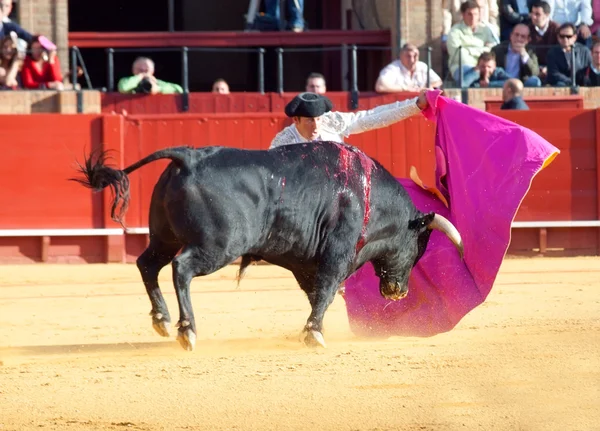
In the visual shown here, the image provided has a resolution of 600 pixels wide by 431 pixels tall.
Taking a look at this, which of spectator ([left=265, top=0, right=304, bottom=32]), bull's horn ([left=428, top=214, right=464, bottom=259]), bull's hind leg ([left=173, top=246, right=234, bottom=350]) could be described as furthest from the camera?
spectator ([left=265, top=0, right=304, bottom=32])

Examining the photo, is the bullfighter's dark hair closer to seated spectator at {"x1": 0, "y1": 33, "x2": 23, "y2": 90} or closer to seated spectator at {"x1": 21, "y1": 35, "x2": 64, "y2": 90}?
seated spectator at {"x1": 21, "y1": 35, "x2": 64, "y2": 90}

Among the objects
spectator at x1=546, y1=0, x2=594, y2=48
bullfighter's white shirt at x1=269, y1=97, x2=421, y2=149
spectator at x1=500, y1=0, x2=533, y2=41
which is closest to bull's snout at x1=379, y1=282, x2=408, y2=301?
bullfighter's white shirt at x1=269, y1=97, x2=421, y2=149

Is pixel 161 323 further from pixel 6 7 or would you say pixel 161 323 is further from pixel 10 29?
pixel 6 7

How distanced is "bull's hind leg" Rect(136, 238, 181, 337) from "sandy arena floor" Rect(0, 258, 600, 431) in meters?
0.14

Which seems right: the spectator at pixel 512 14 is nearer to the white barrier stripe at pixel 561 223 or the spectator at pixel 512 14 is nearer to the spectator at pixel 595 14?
the spectator at pixel 595 14

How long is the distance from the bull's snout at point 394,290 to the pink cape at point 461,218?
0.20 meters

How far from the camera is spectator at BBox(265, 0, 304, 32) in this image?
41.8 ft

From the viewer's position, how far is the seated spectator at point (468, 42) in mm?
11758

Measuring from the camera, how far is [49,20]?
39.8 feet

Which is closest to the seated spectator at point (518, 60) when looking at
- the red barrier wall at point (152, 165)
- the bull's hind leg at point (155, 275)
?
the red barrier wall at point (152, 165)

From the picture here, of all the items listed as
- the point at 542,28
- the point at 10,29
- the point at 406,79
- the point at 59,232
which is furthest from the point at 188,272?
the point at 542,28

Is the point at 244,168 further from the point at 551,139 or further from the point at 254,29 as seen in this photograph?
the point at 254,29

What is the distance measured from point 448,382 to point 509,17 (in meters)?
7.98

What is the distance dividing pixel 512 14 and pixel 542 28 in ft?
1.15
